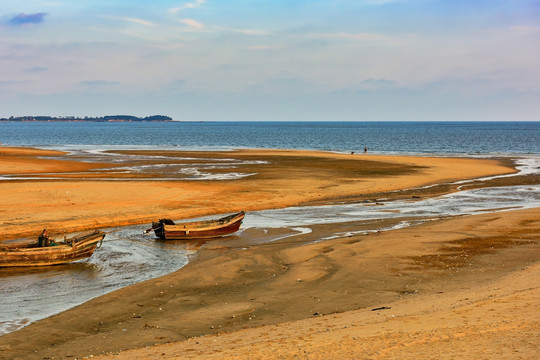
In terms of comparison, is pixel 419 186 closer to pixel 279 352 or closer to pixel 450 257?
pixel 450 257

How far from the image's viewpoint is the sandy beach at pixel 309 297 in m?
11.1

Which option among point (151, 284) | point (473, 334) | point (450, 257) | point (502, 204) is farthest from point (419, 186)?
point (473, 334)

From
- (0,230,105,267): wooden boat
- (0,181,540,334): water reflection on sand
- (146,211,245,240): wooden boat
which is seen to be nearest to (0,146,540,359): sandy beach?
(0,181,540,334): water reflection on sand

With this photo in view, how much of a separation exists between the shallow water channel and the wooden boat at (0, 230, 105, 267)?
0.26 metres

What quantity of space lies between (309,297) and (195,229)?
10.3 metres

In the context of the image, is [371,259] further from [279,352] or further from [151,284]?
[279,352]

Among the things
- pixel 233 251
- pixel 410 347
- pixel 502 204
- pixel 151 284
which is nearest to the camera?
pixel 410 347

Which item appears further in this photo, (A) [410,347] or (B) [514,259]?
(B) [514,259]

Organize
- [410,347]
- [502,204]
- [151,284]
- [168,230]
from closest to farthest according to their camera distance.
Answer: [410,347], [151,284], [168,230], [502,204]

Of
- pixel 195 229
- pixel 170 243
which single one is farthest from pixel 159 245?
pixel 195 229

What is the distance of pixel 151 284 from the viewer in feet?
57.5

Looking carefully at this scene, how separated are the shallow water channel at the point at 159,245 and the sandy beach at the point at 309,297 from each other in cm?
92

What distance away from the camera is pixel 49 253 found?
20125 mm

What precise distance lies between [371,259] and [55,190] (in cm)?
2286
